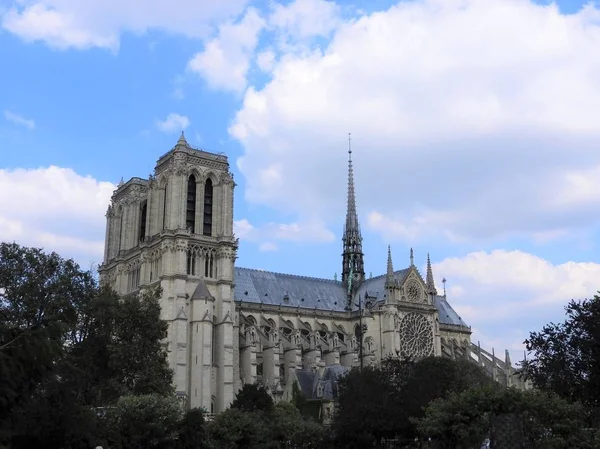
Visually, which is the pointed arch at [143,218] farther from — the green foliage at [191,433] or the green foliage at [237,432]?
the green foliage at [191,433]

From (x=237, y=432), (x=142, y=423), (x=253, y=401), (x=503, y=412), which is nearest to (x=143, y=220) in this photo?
(x=253, y=401)

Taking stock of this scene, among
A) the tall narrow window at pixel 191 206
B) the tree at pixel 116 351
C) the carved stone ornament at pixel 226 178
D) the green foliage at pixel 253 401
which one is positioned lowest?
the green foliage at pixel 253 401

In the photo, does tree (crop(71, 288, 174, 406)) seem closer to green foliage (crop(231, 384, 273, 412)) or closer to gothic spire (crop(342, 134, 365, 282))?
green foliage (crop(231, 384, 273, 412))

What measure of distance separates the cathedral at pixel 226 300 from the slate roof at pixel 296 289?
170 mm

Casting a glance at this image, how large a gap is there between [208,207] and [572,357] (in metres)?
48.4

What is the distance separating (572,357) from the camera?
36250 mm

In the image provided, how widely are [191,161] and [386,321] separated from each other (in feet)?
99.6

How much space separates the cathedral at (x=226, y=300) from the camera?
70250 millimetres

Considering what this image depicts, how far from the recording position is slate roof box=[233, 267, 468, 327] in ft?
288

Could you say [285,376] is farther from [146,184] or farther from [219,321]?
[146,184]

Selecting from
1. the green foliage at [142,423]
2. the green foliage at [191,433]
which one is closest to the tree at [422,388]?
the green foliage at [191,433]

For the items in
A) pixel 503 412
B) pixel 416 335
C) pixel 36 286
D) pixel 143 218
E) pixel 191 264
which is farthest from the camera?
pixel 416 335

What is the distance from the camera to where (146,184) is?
84.0 meters

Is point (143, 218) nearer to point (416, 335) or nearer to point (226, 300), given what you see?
point (226, 300)
